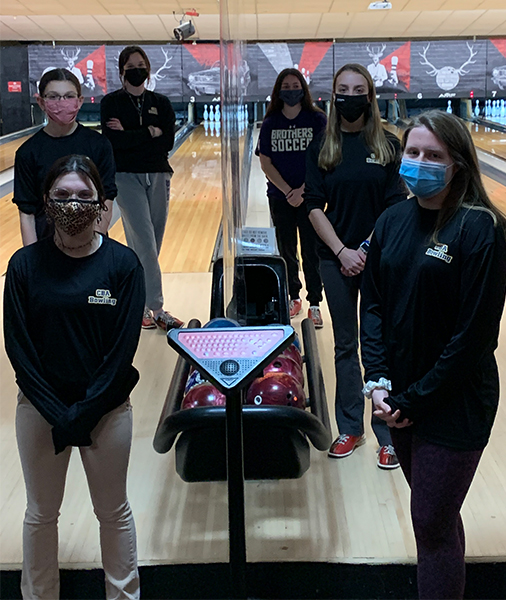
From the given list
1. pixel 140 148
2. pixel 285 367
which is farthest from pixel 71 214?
pixel 140 148

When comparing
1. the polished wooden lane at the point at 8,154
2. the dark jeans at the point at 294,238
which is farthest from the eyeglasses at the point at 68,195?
the polished wooden lane at the point at 8,154

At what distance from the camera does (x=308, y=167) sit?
2209 mm

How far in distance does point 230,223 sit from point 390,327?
1004 mm

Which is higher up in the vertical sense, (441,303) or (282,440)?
(441,303)

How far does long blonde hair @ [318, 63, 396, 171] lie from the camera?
213 centimetres

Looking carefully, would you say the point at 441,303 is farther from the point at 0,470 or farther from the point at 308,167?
the point at 0,470

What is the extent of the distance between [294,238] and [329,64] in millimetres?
6044

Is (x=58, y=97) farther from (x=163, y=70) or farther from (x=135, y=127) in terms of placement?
(x=163, y=70)

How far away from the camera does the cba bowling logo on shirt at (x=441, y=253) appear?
132 cm

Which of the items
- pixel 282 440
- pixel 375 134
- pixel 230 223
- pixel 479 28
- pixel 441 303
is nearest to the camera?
pixel 441 303

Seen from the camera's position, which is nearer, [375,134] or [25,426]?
[25,426]

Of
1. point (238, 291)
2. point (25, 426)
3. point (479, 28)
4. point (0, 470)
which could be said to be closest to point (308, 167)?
point (238, 291)

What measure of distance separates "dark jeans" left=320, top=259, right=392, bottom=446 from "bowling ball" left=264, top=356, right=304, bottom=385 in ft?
0.52

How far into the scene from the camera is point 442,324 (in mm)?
1364
